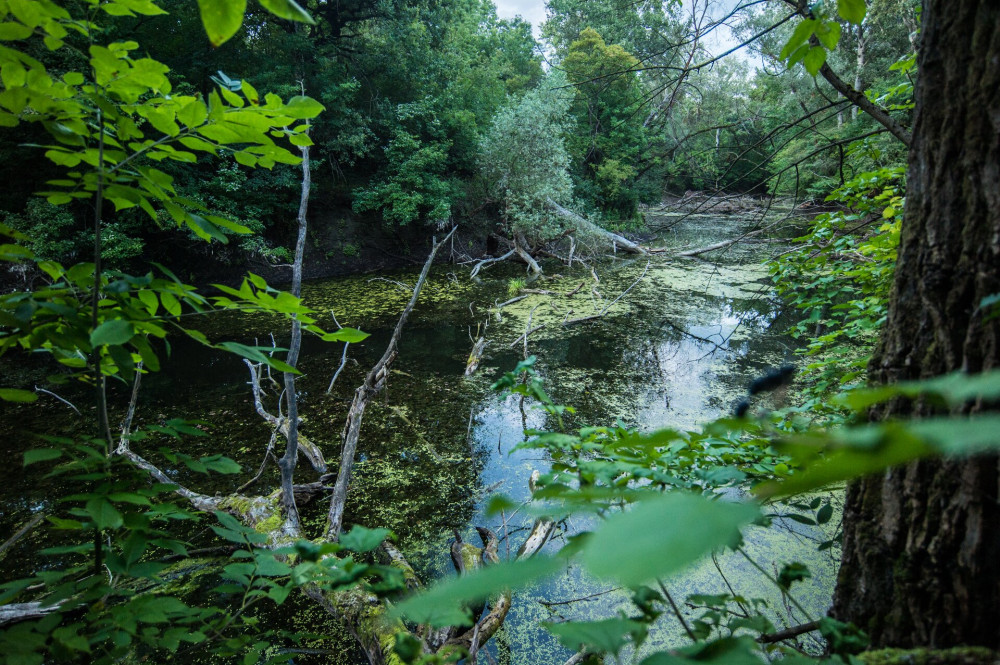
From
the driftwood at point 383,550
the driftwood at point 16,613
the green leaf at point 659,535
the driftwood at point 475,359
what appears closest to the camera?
the green leaf at point 659,535

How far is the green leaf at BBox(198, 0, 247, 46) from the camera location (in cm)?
45

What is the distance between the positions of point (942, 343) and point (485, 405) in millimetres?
3358

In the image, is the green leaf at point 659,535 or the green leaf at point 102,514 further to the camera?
the green leaf at point 102,514

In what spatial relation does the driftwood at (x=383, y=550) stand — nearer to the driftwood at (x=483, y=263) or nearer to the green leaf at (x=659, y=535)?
the green leaf at (x=659, y=535)

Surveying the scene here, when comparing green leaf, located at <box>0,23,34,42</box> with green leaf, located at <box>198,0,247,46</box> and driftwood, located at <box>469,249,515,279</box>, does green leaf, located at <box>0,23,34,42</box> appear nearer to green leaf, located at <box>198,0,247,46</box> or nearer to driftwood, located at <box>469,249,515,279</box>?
green leaf, located at <box>198,0,247,46</box>

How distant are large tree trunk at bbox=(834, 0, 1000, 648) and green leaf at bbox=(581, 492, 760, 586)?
1.84 ft

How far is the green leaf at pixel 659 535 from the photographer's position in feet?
0.53

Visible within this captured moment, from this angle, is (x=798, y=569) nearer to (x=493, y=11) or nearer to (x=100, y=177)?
(x=100, y=177)

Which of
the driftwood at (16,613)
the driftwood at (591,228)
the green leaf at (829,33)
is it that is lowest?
the driftwood at (16,613)

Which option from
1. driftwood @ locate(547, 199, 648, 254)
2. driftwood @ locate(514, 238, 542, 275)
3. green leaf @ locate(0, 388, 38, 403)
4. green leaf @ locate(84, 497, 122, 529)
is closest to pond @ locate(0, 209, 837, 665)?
green leaf @ locate(84, 497, 122, 529)

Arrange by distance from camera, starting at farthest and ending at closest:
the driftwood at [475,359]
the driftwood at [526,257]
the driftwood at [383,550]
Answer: the driftwood at [526,257], the driftwood at [475,359], the driftwood at [383,550]

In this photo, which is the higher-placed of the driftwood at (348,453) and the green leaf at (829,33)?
the green leaf at (829,33)

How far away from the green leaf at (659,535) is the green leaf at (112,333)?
0.61 m

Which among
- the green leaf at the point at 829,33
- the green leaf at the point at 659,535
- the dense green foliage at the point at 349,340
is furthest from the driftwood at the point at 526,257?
the green leaf at the point at 659,535
